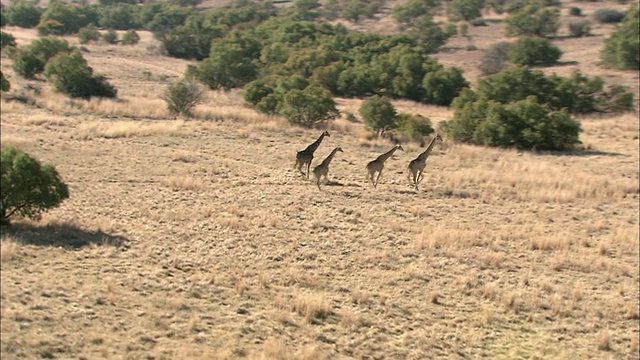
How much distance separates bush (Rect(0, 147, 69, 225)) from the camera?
47.5ft

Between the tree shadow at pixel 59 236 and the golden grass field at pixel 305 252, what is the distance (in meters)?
0.06

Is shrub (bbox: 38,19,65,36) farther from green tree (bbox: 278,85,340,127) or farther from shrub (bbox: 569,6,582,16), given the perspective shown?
shrub (bbox: 569,6,582,16)

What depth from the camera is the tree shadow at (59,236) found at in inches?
542

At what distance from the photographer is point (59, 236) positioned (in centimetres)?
1422

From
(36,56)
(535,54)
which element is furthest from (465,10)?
(36,56)

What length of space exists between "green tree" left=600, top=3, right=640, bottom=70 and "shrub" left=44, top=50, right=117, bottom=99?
36.3m

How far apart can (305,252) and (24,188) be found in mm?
6074

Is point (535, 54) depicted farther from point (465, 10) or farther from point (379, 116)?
point (379, 116)

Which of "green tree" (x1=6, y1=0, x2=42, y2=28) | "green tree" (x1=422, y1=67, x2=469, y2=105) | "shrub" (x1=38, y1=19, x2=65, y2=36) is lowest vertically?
"green tree" (x1=422, y1=67, x2=469, y2=105)

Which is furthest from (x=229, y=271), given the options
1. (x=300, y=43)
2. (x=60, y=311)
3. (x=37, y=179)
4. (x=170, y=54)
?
(x=170, y=54)

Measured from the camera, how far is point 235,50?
1892 inches

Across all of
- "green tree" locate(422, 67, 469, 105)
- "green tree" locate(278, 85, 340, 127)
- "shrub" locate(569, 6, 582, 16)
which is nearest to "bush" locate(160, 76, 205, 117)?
"green tree" locate(278, 85, 340, 127)

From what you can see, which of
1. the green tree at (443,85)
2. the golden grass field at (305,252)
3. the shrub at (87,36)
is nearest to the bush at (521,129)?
the golden grass field at (305,252)

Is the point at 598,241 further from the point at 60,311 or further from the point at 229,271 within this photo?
the point at 60,311
